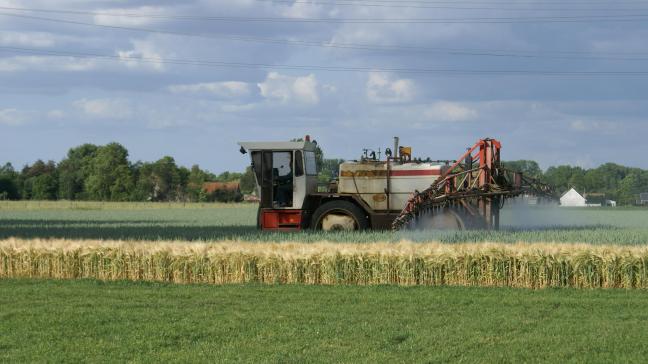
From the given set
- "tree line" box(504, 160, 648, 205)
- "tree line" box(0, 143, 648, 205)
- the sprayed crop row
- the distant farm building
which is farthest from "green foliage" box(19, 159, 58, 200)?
the sprayed crop row

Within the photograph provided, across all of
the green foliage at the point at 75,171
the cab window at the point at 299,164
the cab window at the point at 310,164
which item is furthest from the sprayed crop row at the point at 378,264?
the green foliage at the point at 75,171

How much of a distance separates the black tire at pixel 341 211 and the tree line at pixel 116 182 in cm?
8448

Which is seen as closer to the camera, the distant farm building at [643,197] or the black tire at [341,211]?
the black tire at [341,211]

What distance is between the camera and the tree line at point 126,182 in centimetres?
12462

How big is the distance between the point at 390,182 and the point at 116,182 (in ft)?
330

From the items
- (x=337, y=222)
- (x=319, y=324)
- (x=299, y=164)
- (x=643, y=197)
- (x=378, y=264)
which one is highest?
(x=299, y=164)

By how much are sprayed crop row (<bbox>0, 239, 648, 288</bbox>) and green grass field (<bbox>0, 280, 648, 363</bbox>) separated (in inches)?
24.3

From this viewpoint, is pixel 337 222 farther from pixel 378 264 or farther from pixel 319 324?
pixel 319 324

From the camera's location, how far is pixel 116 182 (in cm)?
12419

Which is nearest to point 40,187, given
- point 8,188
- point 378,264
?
point 8,188

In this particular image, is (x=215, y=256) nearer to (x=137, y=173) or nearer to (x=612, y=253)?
(x=612, y=253)

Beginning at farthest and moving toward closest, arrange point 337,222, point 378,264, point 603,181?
point 603,181 < point 337,222 < point 378,264

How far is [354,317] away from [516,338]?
2781mm

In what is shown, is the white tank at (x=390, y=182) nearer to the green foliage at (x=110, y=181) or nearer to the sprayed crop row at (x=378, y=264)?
the sprayed crop row at (x=378, y=264)
